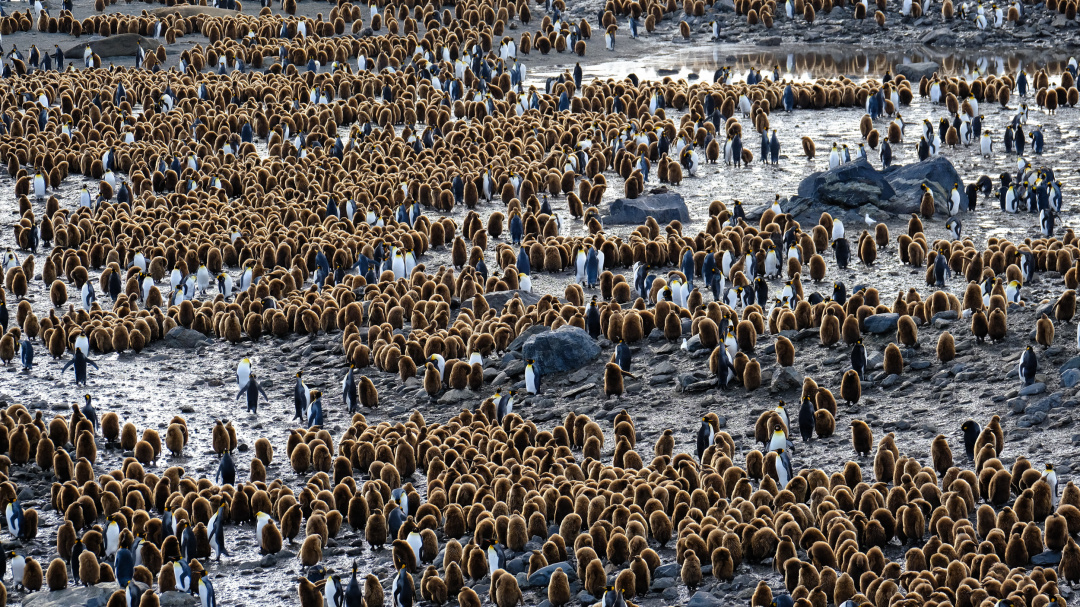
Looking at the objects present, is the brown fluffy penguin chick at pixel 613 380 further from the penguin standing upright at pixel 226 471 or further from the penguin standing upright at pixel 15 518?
the penguin standing upright at pixel 15 518

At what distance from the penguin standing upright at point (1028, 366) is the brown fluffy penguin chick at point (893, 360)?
1.26 metres

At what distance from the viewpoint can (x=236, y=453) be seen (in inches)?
555

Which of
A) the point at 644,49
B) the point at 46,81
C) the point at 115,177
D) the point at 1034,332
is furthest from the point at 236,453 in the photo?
the point at 644,49

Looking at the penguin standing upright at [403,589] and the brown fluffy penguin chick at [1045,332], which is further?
the brown fluffy penguin chick at [1045,332]

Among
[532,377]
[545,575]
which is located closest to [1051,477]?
[545,575]

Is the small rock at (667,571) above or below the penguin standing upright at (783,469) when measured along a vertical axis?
below

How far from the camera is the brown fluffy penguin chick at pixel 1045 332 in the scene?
44.8ft

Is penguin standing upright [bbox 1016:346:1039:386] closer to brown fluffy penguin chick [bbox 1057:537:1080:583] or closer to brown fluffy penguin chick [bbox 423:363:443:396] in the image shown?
brown fluffy penguin chick [bbox 1057:537:1080:583]

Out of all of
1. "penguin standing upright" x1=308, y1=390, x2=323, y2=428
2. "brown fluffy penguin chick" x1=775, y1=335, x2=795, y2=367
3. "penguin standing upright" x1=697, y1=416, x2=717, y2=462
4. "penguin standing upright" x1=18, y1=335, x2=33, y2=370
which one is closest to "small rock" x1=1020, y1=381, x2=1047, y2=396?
"brown fluffy penguin chick" x1=775, y1=335, x2=795, y2=367

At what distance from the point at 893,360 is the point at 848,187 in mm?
6813

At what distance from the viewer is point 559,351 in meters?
15.4

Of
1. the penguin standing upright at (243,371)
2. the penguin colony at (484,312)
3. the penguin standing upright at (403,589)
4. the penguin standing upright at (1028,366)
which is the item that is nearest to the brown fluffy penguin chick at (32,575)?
the penguin colony at (484,312)

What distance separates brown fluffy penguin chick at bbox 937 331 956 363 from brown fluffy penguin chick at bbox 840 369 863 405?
44.8 inches

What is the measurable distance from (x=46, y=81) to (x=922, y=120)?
795 inches
